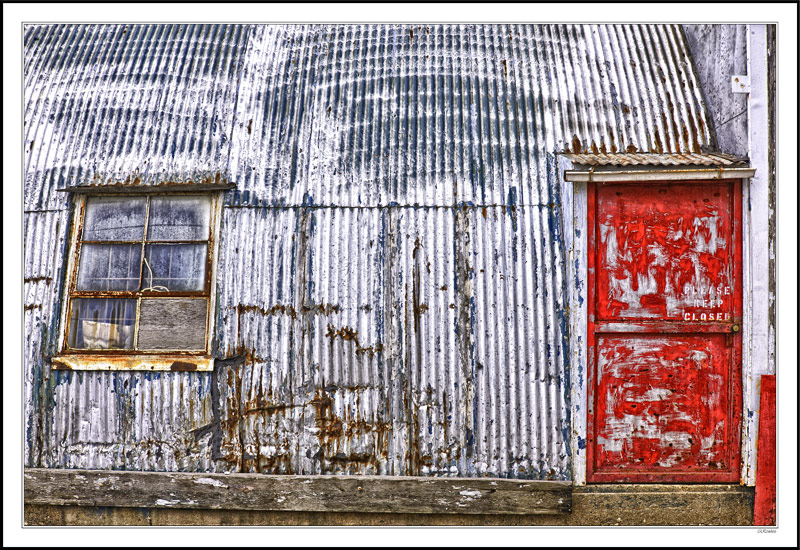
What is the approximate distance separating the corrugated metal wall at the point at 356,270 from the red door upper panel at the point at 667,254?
18.4 inches

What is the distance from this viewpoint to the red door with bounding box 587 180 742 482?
4734 millimetres

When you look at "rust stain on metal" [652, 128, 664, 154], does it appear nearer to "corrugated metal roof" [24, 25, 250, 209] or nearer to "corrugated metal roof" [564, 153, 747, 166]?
"corrugated metal roof" [564, 153, 747, 166]

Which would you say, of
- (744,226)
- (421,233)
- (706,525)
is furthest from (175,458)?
(744,226)

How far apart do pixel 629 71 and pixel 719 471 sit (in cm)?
366

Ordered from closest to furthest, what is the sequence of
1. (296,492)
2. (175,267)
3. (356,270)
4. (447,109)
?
(296,492), (356,270), (175,267), (447,109)

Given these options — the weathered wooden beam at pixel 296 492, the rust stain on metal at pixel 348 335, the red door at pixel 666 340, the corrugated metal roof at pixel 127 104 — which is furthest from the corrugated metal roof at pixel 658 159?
the corrugated metal roof at pixel 127 104

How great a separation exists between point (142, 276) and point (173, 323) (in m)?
0.50

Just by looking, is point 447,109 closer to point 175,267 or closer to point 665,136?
point 665,136

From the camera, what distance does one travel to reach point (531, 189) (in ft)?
16.0

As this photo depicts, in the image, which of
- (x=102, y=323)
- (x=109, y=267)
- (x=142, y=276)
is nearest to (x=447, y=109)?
(x=142, y=276)

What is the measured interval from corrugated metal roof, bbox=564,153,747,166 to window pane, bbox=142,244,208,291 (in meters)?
3.32

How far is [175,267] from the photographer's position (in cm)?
494

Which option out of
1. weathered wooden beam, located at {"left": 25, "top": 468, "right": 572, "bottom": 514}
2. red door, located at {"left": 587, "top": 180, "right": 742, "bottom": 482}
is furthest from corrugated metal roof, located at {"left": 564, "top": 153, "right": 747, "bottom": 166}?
weathered wooden beam, located at {"left": 25, "top": 468, "right": 572, "bottom": 514}

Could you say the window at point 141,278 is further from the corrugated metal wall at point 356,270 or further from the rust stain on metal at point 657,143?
the rust stain on metal at point 657,143
